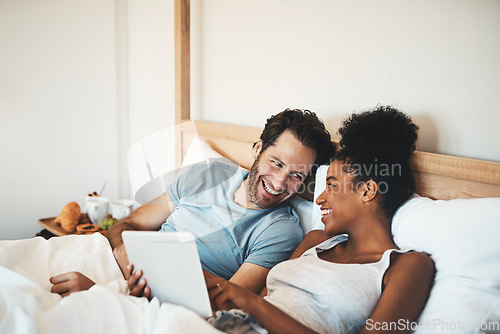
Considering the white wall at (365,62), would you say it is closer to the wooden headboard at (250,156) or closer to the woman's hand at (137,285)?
the wooden headboard at (250,156)

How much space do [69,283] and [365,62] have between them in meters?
1.12

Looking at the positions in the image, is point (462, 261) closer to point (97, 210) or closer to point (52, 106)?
point (97, 210)

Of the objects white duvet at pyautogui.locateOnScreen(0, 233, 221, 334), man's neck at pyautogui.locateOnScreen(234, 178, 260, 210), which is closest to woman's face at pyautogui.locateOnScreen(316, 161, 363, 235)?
man's neck at pyautogui.locateOnScreen(234, 178, 260, 210)

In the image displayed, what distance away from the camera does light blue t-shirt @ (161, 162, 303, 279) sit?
1236 millimetres

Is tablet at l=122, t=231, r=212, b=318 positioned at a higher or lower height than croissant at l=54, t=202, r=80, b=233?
higher

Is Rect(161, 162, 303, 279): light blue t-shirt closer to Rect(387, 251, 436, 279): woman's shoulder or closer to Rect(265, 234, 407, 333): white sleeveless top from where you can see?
Rect(265, 234, 407, 333): white sleeveless top

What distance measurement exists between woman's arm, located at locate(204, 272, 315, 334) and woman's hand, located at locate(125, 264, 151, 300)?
18cm

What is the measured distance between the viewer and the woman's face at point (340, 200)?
1.07 m

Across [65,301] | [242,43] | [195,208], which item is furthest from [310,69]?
[65,301]

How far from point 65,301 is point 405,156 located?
91 centimetres

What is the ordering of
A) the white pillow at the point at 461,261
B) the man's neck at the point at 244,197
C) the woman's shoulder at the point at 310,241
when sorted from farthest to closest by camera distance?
the man's neck at the point at 244,197 < the woman's shoulder at the point at 310,241 < the white pillow at the point at 461,261

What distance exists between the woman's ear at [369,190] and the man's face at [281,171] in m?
0.29

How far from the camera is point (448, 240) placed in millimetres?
899

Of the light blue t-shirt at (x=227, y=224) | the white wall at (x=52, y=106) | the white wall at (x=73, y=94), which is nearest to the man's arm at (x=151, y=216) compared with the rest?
the light blue t-shirt at (x=227, y=224)
